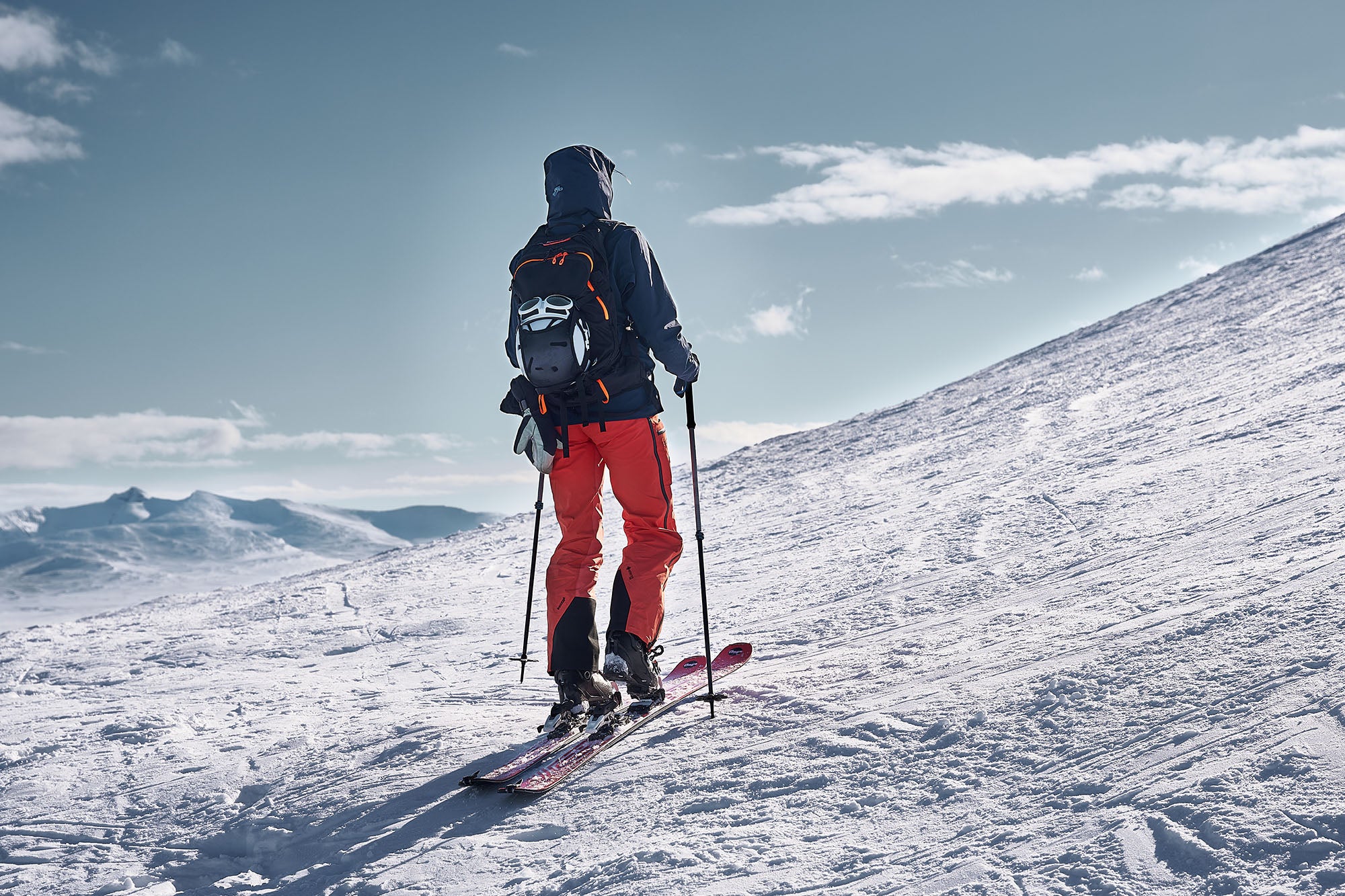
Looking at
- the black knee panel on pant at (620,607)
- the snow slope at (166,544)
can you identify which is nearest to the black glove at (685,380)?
the black knee panel on pant at (620,607)

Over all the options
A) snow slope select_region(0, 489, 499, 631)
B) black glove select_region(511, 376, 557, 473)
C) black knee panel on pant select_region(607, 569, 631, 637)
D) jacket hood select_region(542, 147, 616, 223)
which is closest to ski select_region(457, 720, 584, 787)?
black knee panel on pant select_region(607, 569, 631, 637)

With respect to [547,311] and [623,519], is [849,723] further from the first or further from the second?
[547,311]

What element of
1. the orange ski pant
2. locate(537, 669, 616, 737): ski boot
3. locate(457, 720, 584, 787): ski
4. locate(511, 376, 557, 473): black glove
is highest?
locate(511, 376, 557, 473): black glove

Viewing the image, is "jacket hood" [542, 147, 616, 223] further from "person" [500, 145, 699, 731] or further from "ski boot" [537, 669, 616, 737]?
"ski boot" [537, 669, 616, 737]

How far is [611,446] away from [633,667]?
1.04 m

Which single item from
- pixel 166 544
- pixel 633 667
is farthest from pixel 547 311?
pixel 166 544

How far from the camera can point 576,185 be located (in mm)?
4180

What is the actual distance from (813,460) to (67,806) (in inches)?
422

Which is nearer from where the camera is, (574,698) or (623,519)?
(574,698)

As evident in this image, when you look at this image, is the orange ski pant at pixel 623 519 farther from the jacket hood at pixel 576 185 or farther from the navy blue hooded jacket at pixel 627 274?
the jacket hood at pixel 576 185

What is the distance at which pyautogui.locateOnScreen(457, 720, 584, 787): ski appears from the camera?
340 centimetres

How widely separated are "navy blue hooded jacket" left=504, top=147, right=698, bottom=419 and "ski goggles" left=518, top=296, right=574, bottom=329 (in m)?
0.27

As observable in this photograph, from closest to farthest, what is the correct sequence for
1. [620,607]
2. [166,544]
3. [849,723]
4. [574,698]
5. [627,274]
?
[849,723]
[574,698]
[627,274]
[620,607]
[166,544]

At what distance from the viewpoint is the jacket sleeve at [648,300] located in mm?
4023
